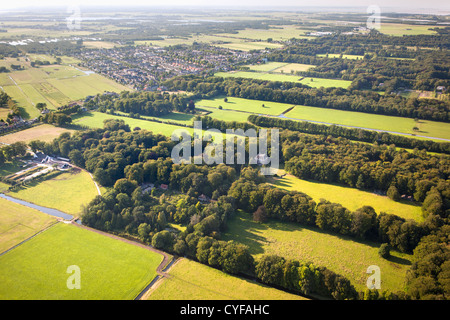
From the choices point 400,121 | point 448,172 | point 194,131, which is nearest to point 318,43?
point 400,121

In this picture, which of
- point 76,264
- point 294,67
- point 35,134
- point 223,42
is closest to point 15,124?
point 35,134

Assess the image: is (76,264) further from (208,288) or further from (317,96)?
(317,96)

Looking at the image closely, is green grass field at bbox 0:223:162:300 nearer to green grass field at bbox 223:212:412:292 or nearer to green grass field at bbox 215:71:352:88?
green grass field at bbox 223:212:412:292

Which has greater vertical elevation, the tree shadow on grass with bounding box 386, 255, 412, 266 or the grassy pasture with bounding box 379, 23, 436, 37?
the grassy pasture with bounding box 379, 23, 436, 37

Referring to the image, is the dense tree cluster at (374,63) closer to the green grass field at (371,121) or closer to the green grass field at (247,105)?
the green grass field at (371,121)

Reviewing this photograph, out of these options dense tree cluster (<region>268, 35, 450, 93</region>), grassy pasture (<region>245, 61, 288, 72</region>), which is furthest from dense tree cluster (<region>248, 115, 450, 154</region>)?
grassy pasture (<region>245, 61, 288, 72</region>)

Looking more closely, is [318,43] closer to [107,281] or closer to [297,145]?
[297,145]
